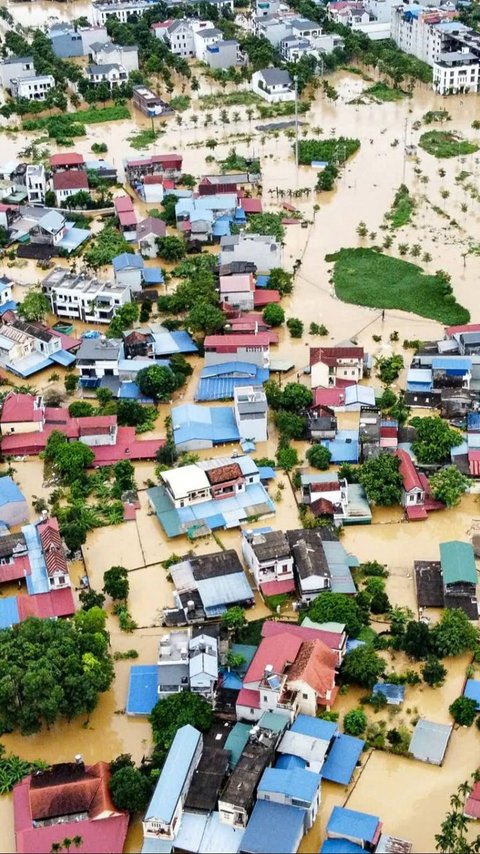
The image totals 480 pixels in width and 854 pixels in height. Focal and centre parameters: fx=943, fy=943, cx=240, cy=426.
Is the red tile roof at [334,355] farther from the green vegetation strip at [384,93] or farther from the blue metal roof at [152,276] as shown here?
the green vegetation strip at [384,93]

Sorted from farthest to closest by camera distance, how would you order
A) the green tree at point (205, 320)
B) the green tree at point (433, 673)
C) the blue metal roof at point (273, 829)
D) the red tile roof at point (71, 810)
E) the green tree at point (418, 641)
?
1. the green tree at point (205, 320)
2. the green tree at point (418, 641)
3. the green tree at point (433, 673)
4. the red tile roof at point (71, 810)
5. the blue metal roof at point (273, 829)

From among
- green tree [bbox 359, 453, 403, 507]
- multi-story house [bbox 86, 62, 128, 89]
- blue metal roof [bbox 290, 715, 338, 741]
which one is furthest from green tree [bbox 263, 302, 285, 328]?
multi-story house [bbox 86, 62, 128, 89]

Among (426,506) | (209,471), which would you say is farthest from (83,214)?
(426,506)

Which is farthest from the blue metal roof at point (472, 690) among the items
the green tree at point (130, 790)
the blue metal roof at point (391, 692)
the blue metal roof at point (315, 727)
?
the green tree at point (130, 790)

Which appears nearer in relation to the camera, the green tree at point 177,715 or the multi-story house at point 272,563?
the green tree at point 177,715

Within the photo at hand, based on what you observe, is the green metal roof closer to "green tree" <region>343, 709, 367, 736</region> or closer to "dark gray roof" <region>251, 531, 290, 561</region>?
"dark gray roof" <region>251, 531, 290, 561</region>

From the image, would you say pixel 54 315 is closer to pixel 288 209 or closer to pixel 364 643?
pixel 288 209
